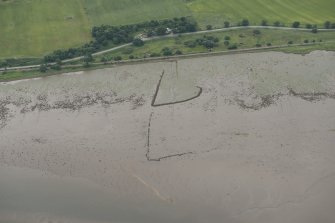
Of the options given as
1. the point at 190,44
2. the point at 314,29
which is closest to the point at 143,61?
the point at 190,44

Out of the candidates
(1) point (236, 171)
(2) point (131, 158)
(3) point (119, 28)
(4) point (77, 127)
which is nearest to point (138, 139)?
(2) point (131, 158)

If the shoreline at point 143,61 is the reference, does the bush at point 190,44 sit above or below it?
above

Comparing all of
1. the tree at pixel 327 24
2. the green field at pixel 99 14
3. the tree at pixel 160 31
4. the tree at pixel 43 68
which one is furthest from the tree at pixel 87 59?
the tree at pixel 327 24

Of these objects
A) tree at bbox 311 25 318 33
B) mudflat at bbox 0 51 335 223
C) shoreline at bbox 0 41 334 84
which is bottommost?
mudflat at bbox 0 51 335 223

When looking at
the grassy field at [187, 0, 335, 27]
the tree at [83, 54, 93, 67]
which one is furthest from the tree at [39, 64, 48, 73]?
the grassy field at [187, 0, 335, 27]

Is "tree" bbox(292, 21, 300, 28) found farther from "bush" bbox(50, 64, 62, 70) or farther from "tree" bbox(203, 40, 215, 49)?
"bush" bbox(50, 64, 62, 70)

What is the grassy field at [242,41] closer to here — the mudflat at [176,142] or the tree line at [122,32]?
the tree line at [122,32]

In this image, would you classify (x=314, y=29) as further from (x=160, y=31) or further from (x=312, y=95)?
(x=160, y=31)
